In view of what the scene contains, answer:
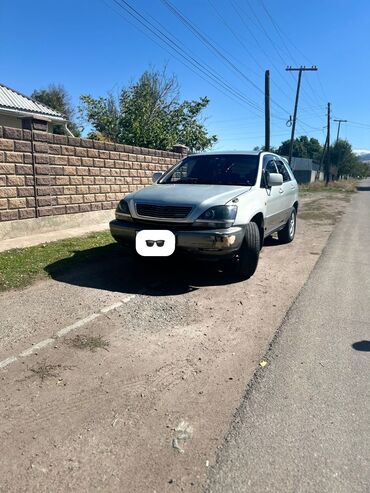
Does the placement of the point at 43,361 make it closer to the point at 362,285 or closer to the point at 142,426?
the point at 142,426

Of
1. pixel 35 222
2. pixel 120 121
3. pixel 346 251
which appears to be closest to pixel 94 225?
pixel 35 222

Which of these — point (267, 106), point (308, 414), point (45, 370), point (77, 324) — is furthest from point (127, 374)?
point (267, 106)

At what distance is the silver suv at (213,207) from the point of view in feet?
15.8

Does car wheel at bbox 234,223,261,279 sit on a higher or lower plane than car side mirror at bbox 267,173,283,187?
lower

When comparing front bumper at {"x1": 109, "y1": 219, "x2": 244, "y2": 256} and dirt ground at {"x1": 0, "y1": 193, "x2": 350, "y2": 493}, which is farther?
front bumper at {"x1": 109, "y1": 219, "x2": 244, "y2": 256}

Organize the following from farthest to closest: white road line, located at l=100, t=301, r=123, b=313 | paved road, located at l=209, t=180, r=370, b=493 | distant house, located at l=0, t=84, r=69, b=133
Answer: distant house, located at l=0, t=84, r=69, b=133 → white road line, located at l=100, t=301, r=123, b=313 → paved road, located at l=209, t=180, r=370, b=493

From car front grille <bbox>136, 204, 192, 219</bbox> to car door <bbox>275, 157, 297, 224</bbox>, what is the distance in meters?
2.74

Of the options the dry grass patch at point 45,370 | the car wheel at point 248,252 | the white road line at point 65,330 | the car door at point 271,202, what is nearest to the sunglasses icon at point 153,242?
the white road line at point 65,330

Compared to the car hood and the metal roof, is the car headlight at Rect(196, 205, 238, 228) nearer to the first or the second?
the car hood

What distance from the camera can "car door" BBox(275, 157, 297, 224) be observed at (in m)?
7.32

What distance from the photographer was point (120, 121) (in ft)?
56.4

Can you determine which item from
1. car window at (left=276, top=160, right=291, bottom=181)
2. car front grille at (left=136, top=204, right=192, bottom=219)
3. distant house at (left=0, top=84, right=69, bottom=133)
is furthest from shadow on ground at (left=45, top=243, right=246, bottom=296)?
distant house at (left=0, top=84, right=69, bottom=133)

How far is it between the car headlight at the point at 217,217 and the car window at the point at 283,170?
2.94m
